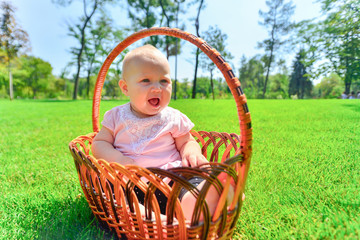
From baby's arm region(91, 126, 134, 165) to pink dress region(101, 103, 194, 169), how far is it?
0.03 meters

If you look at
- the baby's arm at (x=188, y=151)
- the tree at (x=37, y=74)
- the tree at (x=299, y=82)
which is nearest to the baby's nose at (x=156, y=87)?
the baby's arm at (x=188, y=151)

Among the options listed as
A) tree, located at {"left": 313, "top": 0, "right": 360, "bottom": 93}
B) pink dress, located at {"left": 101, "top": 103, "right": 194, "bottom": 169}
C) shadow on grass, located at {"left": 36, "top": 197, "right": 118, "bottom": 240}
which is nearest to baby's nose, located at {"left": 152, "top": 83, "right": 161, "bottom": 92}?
pink dress, located at {"left": 101, "top": 103, "right": 194, "bottom": 169}

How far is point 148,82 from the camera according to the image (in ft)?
3.76

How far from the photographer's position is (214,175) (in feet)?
2.23

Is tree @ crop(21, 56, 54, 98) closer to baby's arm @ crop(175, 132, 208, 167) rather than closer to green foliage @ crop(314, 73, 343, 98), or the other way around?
baby's arm @ crop(175, 132, 208, 167)

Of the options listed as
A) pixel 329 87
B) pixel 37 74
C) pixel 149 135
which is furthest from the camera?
pixel 329 87

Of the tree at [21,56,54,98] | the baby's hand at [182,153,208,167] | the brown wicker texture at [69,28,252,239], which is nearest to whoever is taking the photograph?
the brown wicker texture at [69,28,252,239]

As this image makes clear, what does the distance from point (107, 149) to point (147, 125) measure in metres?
0.25

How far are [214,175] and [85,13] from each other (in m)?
19.6

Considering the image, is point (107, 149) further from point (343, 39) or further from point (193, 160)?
point (343, 39)

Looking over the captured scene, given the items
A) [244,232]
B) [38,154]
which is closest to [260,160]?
[244,232]

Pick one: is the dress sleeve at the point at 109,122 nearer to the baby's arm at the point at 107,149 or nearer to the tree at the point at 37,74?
the baby's arm at the point at 107,149

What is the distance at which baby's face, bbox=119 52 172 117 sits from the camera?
1129 mm

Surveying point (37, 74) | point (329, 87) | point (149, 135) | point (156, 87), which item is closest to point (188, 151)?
point (149, 135)
